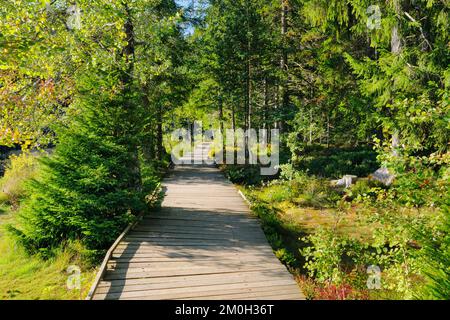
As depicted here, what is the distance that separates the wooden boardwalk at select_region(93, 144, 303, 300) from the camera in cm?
553

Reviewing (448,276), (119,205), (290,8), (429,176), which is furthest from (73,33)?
(290,8)

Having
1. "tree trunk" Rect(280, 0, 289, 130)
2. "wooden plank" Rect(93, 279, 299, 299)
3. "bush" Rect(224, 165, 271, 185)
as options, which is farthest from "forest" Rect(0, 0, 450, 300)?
"tree trunk" Rect(280, 0, 289, 130)

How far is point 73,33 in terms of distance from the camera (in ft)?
29.9

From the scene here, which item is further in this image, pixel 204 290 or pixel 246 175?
pixel 246 175

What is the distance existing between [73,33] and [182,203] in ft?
23.1

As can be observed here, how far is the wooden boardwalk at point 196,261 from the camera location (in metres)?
5.53

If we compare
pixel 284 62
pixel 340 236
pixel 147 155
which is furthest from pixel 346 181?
pixel 147 155

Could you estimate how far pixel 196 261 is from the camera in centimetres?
683

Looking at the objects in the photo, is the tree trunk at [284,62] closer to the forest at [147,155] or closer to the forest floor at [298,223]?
the forest at [147,155]

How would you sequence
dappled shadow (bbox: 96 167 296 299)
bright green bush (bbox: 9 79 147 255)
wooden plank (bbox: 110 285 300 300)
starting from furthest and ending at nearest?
1. bright green bush (bbox: 9 79 147 255)
2. dappled shadow (bbox: 96 167 296 299)
3. wooden plank (bbox: 110 285 300 300)

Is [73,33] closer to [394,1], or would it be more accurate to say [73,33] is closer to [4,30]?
[4,30]

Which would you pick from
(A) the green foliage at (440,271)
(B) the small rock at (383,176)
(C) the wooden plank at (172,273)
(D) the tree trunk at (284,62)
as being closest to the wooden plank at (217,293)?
(C) the wooden plank at (172,273)

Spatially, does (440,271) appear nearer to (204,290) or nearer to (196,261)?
(204,290)

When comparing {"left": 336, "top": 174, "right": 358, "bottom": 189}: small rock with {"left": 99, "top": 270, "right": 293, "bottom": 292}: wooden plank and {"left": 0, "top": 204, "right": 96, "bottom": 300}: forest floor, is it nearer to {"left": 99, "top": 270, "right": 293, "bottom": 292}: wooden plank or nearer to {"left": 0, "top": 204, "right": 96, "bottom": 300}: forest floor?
{"left": 99, "top": 270, "right": 293, "bottom": 292}: wooden plank
